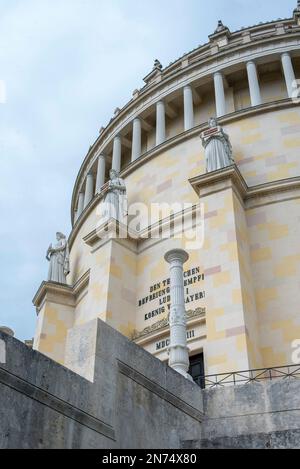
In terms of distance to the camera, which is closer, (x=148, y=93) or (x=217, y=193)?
(x=217, y=193)

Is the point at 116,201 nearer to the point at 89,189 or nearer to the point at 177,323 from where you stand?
the point at 89,189

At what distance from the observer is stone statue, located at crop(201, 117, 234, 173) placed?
22625 mm

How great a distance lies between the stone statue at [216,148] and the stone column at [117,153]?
7573 millimetres

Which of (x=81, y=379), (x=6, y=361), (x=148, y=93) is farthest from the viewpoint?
(x=148, y=93)

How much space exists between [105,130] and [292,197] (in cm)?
1418

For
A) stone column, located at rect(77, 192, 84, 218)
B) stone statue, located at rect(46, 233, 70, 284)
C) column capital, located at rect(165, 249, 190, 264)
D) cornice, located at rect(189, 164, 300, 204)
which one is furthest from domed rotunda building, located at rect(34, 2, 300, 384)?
column capital, located at rect(165, 249, 190, 264)

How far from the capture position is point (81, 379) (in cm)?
952

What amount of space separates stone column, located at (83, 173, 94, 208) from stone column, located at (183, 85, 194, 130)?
25.5ft

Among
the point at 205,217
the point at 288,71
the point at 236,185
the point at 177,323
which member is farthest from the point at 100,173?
the point at 177,323

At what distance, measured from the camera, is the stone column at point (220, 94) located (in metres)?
27.2

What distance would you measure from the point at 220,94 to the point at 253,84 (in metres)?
1.57

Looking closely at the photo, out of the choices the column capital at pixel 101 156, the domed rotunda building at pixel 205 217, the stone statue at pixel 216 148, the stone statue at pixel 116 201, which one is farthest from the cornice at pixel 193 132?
the column capital at pixel 101 156

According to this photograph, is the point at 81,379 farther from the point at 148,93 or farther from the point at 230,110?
the point at 148,93

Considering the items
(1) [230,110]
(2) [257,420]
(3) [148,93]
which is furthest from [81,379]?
(3) [148,93]
